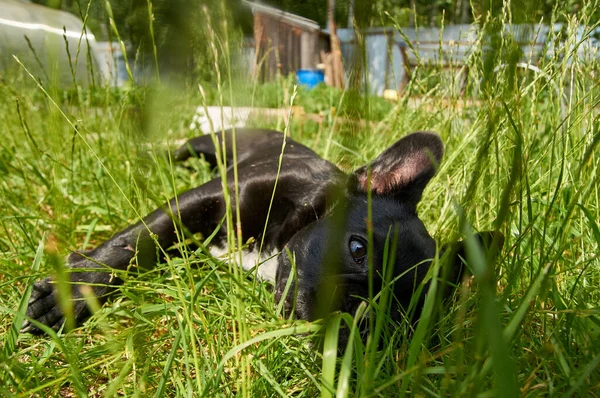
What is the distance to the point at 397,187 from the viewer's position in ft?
7.32

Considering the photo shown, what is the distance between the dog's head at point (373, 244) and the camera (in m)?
1.59

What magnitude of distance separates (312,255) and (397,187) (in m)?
0.63

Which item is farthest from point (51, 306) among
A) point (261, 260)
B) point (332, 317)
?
point (332, 317)

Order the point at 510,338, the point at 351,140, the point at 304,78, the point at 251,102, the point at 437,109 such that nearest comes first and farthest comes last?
1. the point at 351,140
2. the point at 510,338
3. the point at 251,102
4. the point at 437,109
5. the point at 304,78

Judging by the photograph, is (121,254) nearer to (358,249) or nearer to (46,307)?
(46,307)

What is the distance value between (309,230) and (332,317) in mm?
1035

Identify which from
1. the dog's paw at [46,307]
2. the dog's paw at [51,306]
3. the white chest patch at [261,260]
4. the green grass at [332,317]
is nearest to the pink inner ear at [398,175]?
the green grass at [332,317]

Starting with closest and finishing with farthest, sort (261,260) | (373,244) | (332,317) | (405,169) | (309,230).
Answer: (332,317) → (373,244) → (309,230) → (405,169) → (261,260)

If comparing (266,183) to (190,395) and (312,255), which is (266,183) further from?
(190,395)

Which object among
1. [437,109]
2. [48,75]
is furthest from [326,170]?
[48,75]

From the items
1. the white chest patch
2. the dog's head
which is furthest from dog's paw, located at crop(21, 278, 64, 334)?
the dog's head

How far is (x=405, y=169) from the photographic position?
223cm

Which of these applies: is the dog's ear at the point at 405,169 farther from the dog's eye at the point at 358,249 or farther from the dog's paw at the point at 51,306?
the dog's paw at the point at 51,306

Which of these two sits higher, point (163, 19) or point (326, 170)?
point (163, 19)
